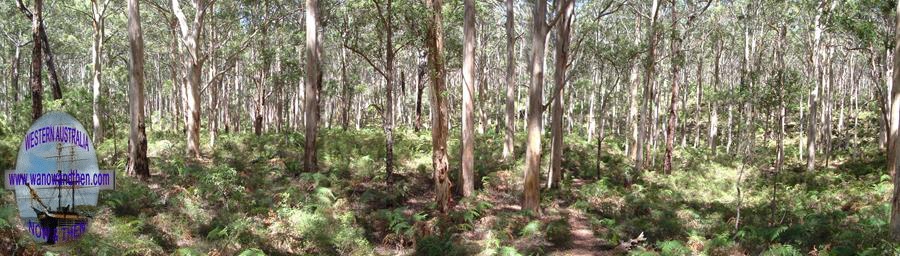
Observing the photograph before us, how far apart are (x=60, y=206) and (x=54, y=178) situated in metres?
0.19

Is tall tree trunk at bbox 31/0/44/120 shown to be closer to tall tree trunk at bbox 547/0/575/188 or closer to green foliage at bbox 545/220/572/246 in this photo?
green foliage at bbox 545/220/572/246

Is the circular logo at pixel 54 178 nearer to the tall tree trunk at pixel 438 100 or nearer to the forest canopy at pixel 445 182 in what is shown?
the forest canopy at pixel 445 182

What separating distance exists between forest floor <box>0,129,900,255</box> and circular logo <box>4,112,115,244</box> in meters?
1.48

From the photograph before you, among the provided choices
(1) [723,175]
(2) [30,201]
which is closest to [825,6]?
(1) [723,175]

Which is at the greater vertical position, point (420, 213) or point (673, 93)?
point (673, 93)

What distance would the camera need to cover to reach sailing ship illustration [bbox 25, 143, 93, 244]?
3.48 metres

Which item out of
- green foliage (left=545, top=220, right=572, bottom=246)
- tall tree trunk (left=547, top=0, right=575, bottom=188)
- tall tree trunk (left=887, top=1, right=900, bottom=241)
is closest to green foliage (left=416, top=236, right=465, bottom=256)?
green foliage (left=545, top=220, right=572, bottom=246)

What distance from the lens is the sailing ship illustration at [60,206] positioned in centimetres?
348

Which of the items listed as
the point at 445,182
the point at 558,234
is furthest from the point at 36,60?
the point at 558,234

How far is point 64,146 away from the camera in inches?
141

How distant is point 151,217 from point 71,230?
6.86m

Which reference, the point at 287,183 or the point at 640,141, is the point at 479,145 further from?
the point at 287,183

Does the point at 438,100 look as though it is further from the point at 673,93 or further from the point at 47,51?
the point at 673,93

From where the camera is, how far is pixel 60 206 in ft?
11.5
